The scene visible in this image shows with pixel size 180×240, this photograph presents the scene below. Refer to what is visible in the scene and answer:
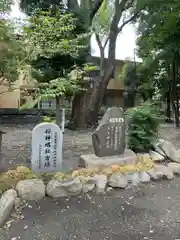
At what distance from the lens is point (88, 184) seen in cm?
366

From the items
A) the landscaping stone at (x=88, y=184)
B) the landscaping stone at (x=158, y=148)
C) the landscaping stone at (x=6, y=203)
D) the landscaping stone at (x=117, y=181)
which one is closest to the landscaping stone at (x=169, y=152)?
the landscaping stone at (x=158, y=148)

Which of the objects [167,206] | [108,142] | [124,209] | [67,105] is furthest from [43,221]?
[67,105]

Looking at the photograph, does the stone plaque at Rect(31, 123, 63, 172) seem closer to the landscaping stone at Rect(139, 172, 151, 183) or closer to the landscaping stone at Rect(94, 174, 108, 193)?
the landscaping stone at Rect(94, 174, 108, 193)

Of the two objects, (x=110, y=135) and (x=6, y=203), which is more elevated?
(x=110, y=135)

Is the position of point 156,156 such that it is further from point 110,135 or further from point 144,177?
point 110,135

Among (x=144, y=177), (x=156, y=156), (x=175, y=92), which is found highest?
(x=175, y=92)

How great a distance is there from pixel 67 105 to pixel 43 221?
12.3 metres

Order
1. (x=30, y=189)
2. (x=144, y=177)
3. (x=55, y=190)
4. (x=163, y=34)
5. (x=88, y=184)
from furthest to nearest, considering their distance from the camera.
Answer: (x=163, y=34)
(x=144, y=177)
(x=88, y=184)
(x=55, y=190)
(x=30, y=189)

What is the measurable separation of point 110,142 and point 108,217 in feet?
5.68

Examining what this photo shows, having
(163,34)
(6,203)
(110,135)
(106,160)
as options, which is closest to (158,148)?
(110,135)

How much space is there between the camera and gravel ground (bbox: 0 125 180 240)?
8.62ft

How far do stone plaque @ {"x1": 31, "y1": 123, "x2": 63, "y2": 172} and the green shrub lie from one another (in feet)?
5.81

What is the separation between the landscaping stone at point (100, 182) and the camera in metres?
3.66

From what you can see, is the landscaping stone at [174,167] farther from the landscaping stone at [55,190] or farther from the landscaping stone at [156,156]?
the landscaping stone at [55,190]
